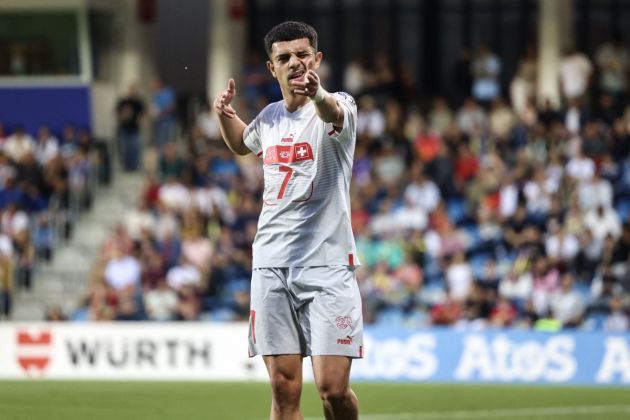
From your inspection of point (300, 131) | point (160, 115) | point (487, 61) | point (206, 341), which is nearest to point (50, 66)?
point (160, 115)

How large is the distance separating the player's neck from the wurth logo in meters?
12.6

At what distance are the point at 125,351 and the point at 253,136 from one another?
12.0 m

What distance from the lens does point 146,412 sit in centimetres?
1352

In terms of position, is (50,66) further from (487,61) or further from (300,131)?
(300,131)

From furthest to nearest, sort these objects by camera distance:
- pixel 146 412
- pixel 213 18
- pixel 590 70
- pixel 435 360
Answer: pixel 213 18
pixel 590 70
pixel 435 360
pixel 146 412

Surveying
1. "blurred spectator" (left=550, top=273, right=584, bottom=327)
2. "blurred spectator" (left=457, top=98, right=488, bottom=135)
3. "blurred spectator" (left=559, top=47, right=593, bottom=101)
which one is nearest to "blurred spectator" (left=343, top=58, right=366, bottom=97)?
"blurred spectator" (left=457, top=98, right=488, bottom=135)

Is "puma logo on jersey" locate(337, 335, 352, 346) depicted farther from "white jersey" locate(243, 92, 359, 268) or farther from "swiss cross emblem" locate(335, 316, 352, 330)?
"white jersey" locate(243, 92, 359, 268)

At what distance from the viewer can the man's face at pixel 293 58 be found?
7199mm

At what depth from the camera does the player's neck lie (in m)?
7.46

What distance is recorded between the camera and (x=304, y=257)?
7.41m

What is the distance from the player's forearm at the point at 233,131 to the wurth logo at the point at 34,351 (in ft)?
39.9

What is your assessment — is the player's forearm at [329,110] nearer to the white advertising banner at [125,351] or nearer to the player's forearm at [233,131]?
the player's forearm at [233,131]

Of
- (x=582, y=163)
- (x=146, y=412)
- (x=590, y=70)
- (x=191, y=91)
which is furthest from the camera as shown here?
(x=191, y=91)

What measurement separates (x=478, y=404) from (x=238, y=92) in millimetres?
13356
